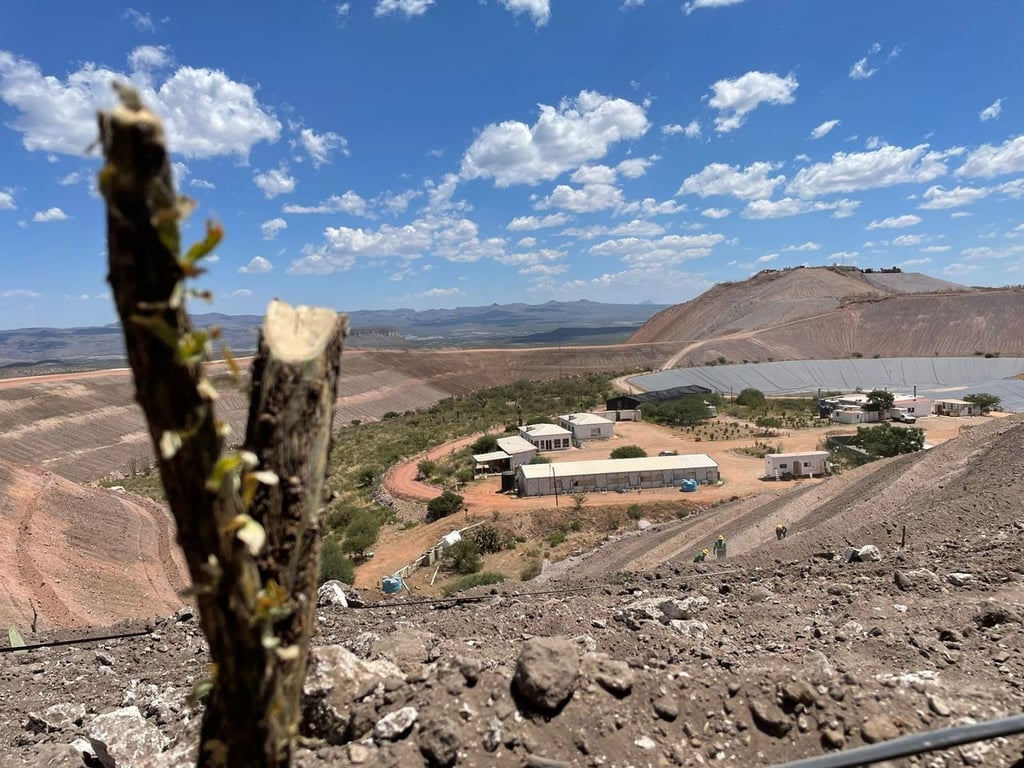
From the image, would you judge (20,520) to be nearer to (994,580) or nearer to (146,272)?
(146,272)

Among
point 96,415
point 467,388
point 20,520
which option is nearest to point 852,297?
point 467,388

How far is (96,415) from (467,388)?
46780mm

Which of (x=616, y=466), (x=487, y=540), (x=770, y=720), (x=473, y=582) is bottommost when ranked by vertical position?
(x=487, y=540)

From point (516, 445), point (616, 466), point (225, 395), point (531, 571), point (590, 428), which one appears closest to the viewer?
point (531, 571)

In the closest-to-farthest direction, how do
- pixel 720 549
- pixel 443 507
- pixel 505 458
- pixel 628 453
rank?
pixel 720 549, pixel 443 507, pixel 505 458, pixel 628 453

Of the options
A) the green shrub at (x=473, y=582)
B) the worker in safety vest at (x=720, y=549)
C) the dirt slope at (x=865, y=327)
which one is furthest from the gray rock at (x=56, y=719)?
the dirt slope at (x=865, y=327)

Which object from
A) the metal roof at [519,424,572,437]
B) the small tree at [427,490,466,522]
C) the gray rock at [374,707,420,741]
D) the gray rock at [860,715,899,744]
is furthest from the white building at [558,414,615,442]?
the gray rock at [374,707,420,741]

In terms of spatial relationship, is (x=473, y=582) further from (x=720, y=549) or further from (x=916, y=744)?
(x=916, y=744)

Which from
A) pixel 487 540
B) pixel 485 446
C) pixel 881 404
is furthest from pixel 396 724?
pixel 881 404

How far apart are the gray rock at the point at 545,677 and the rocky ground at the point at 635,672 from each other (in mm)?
15

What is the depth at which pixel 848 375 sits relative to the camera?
80062mm

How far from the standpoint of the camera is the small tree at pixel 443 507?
3031cm

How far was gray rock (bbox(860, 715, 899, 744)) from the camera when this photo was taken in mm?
4204

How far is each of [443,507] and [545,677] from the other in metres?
26.4
